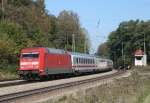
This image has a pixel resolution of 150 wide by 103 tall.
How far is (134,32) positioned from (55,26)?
2583 cm

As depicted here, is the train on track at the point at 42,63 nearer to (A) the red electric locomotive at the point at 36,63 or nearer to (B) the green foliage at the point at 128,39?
(A) the red electric locomotive at the point at 36,63

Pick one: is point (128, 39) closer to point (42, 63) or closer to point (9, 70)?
point (9, 70)

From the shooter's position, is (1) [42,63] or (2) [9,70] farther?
(2) [9,70]

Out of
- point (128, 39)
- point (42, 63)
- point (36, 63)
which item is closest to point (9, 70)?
point (36, 63)

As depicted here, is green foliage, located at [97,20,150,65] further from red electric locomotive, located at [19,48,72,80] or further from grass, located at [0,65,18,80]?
red electric locomotive, located at [19,48,72,80]

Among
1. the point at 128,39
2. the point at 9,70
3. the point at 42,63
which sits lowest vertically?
the point at 9,70

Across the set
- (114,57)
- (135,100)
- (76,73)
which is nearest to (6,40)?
(76,73)

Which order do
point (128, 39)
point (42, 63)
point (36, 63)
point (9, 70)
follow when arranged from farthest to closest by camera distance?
point (128, 39) < point (9, 70) < point (36, 63) < point (42, 63)

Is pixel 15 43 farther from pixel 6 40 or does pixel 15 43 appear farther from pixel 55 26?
pixel 55 26

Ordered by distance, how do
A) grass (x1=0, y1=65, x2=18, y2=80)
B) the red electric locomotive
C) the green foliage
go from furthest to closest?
1. the green foliage
2. grass (x1=0, y1=65, x2=18, y2=80)
3. the red electric locomotive

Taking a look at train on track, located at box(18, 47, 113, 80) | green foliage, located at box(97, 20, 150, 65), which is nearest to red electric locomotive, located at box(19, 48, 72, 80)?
train on track, located at box(18, 47, 113, 80)

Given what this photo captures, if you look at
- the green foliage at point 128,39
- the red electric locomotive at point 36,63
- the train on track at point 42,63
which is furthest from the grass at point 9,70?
the green foliage at point 128,39

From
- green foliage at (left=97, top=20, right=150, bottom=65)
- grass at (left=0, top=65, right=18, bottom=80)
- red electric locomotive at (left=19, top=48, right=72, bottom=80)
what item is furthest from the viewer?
green foliage at (left=97, top=20, right=150, bottom=65)

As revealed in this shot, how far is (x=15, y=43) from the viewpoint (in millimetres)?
60094
